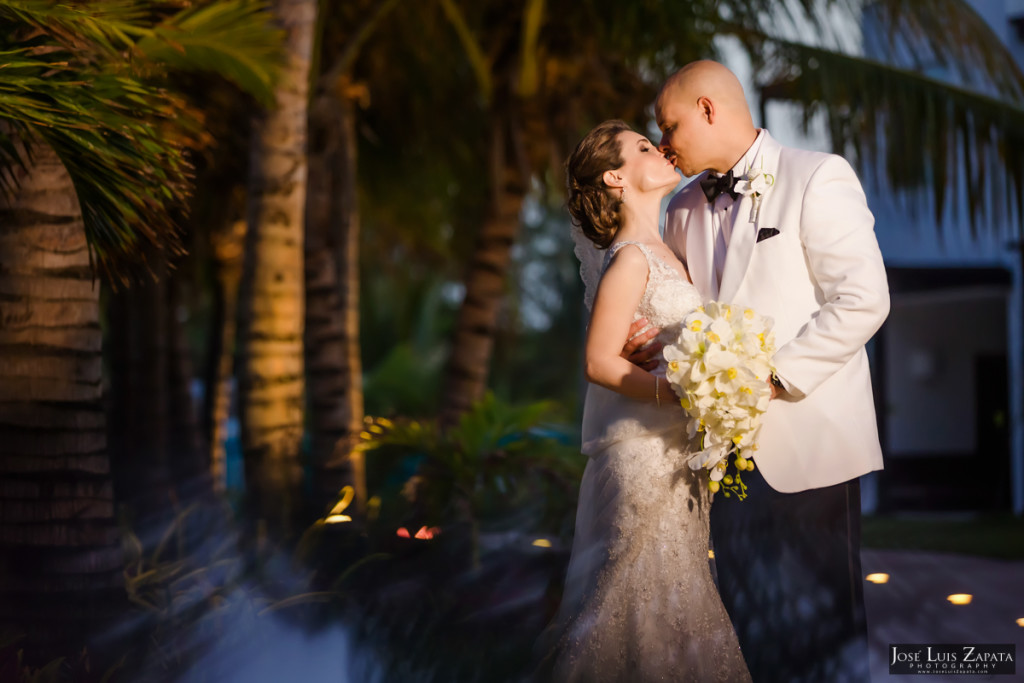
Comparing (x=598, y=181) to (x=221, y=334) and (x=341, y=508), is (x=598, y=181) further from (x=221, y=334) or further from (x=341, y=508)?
(x=221, y=334)

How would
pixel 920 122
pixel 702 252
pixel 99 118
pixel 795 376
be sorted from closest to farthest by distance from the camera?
pixel 795 376
pixel 702 252
pixel 99 118
pixel 920 122

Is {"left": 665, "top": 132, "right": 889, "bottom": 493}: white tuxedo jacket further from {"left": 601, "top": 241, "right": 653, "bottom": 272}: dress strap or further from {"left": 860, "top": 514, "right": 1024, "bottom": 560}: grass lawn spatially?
{"left": 860, "top": 514, "right": 1024, "bottom": 560}: grass lawn

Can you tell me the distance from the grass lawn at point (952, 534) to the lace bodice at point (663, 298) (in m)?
5.28

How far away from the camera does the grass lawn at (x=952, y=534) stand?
22.4 feet

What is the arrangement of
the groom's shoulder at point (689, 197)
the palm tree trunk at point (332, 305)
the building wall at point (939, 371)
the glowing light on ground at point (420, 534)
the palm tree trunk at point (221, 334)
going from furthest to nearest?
the building wall at point (939, 371) < the palm tree trunk at point (221, 334) < the palm tree trunk at point (332, 305) < the glowing light on ground at point (420, 534) < the groom's shoulder at point (689, 197)

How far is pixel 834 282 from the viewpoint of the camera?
98.3 inches

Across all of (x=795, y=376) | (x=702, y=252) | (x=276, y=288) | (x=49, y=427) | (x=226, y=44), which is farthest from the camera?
(x=276, y=288)

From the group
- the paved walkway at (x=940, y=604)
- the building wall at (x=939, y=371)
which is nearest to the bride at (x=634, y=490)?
the paved walkway at (x=940, y=604)

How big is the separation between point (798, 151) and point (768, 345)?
2.49 ft

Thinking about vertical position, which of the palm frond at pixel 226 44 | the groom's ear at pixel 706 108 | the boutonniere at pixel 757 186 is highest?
the palm frond at pixel 226 44

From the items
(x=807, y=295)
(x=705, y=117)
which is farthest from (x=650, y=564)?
(x=705, y=117)

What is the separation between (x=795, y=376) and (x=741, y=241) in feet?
1.63

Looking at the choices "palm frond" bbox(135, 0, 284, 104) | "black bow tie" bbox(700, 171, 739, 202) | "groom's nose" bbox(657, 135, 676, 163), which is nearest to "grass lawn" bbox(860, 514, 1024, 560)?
"black bow tie" bbox(700, 171, 739, 202)

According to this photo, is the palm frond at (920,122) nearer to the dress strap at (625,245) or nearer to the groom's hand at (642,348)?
the dress strap at (625,245)
